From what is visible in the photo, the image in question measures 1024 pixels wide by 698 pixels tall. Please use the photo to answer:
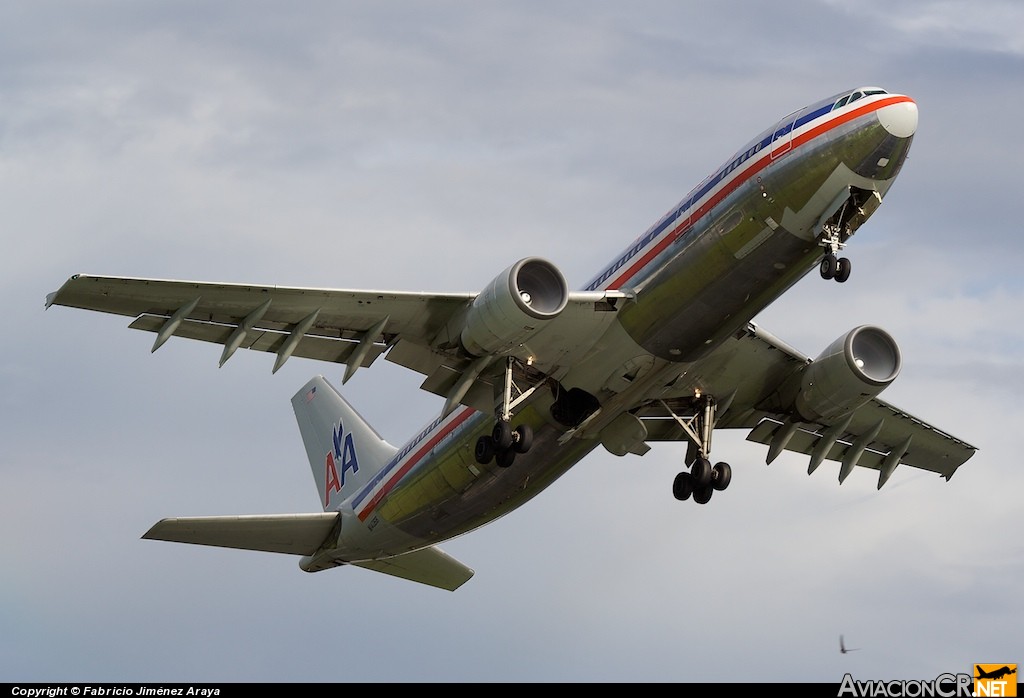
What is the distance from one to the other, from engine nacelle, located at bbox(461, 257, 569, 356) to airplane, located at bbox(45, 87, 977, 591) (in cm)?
4

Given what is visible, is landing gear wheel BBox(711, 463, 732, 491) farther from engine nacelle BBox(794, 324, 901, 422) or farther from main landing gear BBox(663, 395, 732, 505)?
engine nacelle BBox(794, 324, 901, 422)

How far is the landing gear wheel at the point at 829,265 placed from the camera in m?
29.3

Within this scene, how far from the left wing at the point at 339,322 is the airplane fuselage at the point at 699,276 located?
77 cm

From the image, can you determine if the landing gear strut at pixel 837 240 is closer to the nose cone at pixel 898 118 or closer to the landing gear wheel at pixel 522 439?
the nose cone at pixel 898 118

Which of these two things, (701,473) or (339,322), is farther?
(701,473)

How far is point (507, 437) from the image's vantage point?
3284cm

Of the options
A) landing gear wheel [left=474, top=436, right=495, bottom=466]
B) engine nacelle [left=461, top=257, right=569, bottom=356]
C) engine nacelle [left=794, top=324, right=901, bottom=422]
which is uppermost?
engine nacelle [left=794, top=324, right=901, bottom=422]

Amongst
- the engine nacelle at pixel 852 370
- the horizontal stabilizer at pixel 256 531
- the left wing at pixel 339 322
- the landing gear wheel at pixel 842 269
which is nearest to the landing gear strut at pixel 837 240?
the landing gear wheel at pixel 842 269

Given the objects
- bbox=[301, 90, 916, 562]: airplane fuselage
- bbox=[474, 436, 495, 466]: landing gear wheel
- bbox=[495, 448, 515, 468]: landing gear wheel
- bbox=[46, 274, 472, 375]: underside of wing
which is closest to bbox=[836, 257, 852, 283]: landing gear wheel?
bbox=[301, 90, 916, 562]: airplane fuselage

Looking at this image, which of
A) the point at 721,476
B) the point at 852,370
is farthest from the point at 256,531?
the point at 852,370

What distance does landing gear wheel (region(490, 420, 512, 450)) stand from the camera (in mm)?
32844

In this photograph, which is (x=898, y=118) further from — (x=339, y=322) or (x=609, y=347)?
(x=339, y=322)

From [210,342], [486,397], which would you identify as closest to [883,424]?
[486,397]

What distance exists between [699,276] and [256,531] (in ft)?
45.8
